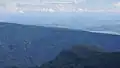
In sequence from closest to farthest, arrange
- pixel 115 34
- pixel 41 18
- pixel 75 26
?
pixel 115 34, pixel 75 26, pixel 41 18

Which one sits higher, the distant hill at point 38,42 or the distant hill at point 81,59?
the distant hill at point 38,42

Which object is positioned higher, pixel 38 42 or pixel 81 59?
pixel 38 42

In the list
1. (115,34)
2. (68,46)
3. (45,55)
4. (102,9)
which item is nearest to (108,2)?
(102,9)

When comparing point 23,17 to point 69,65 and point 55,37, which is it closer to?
point 55,37

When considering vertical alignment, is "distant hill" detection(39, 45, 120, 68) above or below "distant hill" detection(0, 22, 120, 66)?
below
